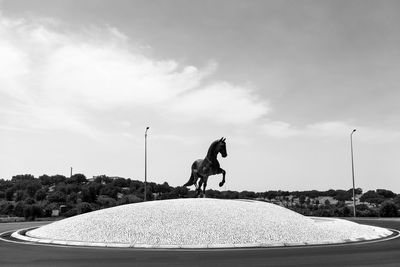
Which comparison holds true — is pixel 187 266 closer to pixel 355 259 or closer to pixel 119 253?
pixel 119 253

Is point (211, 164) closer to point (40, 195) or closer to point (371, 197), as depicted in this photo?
point (40, 195)

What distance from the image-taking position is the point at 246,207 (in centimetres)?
2533

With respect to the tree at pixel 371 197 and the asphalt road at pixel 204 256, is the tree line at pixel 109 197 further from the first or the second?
the asphalt road at pixel 204 256

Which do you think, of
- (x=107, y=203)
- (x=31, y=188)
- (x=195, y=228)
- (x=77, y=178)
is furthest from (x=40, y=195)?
(x=195, y=228)

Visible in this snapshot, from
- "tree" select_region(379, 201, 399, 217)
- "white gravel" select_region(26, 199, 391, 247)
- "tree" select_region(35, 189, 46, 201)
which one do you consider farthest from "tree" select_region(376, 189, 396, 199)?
"white gravel" select_region(26, 199, 391, 247)

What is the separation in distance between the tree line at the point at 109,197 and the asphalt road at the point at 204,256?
28619mm

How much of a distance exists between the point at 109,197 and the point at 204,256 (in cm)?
6082

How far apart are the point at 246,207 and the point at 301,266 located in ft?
39.9

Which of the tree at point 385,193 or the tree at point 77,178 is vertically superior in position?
the tree at point 77,178

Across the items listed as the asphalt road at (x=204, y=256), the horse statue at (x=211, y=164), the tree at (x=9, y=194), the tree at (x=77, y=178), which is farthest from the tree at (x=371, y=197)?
the asphalt road at (x=204, y=256)

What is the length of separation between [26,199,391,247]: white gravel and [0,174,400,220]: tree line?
77.3ft

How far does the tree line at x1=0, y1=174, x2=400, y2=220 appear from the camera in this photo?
50906 millimetres

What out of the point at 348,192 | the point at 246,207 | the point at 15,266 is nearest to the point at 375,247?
the point at 246,207

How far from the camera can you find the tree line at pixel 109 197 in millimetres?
50906
